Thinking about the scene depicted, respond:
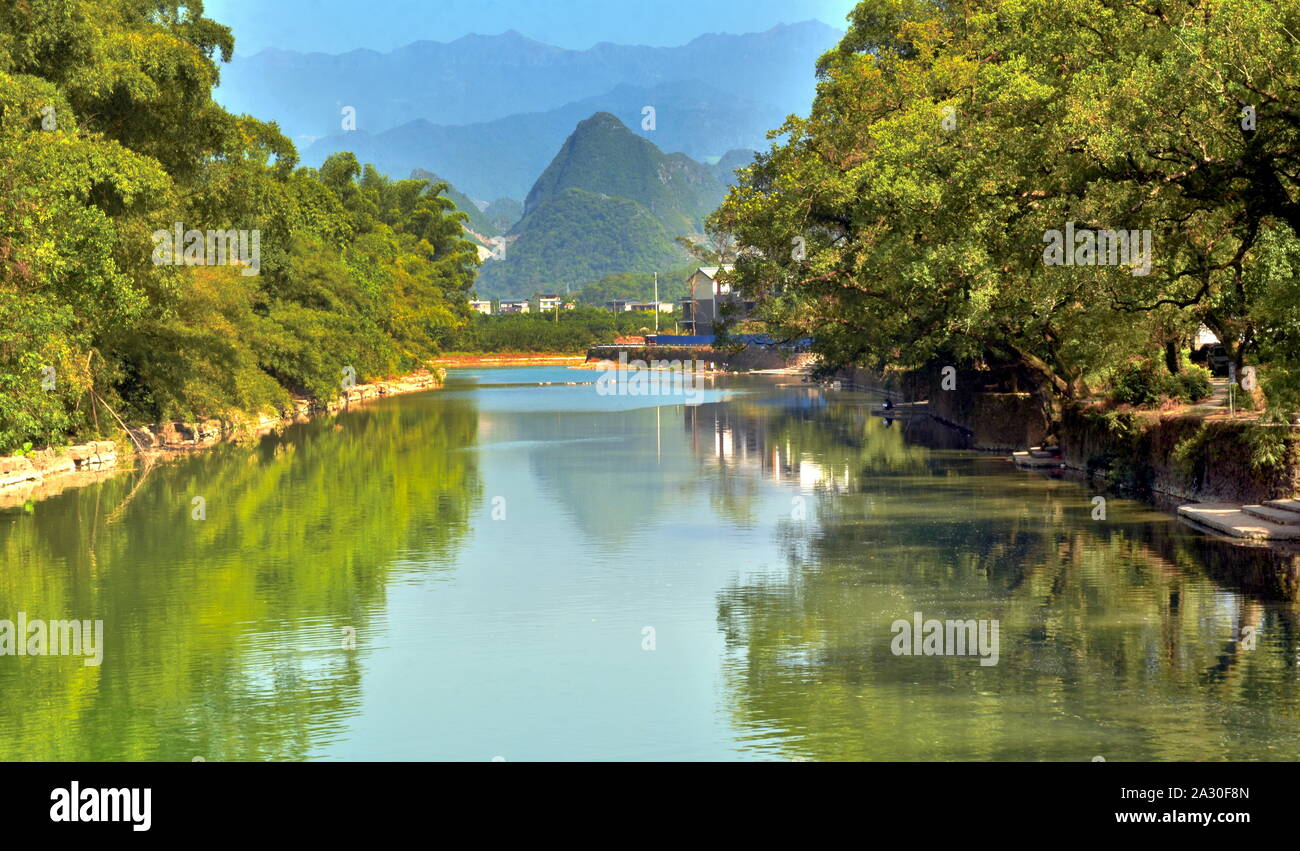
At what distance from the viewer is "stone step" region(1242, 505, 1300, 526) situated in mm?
29406

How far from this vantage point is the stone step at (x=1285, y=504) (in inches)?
1177

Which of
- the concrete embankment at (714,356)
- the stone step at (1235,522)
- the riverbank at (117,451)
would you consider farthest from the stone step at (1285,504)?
the concrete embankment at (714,356)

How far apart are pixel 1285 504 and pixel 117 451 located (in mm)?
37863

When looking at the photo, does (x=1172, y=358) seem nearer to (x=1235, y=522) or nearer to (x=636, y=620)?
(x=1235, y=522)

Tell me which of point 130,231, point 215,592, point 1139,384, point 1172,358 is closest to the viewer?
point 215,592

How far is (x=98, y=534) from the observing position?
110ft

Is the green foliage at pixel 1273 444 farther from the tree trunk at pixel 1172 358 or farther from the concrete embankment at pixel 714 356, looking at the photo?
the concrete embankment at pixel 714 356

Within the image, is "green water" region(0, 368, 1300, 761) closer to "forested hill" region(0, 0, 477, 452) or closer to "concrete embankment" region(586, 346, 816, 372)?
"forested hill" region(0, 0, 477, 452)

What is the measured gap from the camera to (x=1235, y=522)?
101 ft

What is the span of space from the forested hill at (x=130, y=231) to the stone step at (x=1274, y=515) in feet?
90.2

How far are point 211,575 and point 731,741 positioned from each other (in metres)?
15.0

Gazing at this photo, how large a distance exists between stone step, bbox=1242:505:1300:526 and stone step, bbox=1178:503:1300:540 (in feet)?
0.27

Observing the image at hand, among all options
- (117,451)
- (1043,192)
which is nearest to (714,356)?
(117,451)
